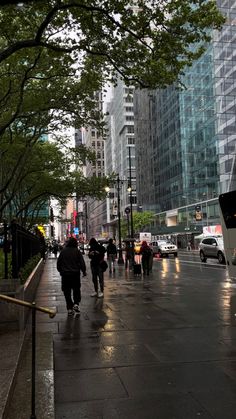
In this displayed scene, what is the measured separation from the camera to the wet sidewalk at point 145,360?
489 cm

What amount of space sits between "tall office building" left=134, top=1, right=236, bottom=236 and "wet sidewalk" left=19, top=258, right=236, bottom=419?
176 feet

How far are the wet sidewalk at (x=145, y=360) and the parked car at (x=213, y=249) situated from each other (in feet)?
64.5

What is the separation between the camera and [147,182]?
349ft

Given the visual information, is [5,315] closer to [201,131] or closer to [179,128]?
[201,131]

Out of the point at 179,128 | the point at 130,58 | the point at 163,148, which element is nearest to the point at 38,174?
the point at 130,58

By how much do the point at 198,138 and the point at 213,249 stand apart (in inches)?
1748

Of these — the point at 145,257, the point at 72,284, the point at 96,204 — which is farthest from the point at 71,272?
the point at 96,204

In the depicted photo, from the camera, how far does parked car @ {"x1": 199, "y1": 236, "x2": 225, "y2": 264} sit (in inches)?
1257

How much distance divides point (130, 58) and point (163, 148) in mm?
81581

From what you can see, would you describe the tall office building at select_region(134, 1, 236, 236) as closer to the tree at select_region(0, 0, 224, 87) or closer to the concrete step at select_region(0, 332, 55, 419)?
the tree at select_region(0, 0, 224, 87)

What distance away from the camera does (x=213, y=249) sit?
3306 centimetres

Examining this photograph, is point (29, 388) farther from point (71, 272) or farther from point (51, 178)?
point (51, 178)

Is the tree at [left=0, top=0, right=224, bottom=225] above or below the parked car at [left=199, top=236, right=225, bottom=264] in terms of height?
above

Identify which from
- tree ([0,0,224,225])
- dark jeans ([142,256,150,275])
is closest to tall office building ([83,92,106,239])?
dark jeans ([142,256,150,275])
